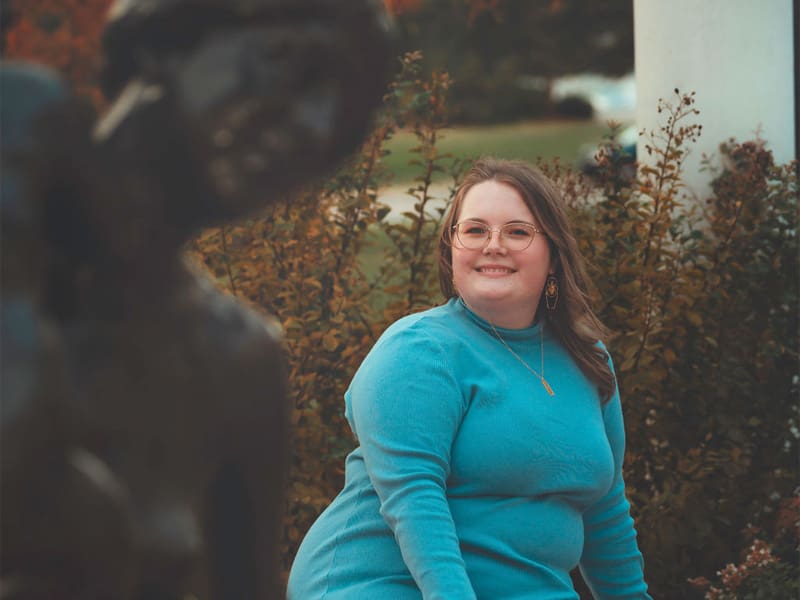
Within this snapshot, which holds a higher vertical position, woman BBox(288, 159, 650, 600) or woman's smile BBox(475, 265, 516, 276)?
woman's smile BBox(475, 265, 516, 276)

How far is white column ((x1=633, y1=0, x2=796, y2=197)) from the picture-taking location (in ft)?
16.0

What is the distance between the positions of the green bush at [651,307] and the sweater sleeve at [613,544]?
107cm

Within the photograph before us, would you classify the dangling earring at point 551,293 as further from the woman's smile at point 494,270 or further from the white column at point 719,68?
the white column at point 719,68

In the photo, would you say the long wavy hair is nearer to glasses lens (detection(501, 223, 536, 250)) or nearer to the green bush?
glasses lens (detection(501, 223, 536, 250))

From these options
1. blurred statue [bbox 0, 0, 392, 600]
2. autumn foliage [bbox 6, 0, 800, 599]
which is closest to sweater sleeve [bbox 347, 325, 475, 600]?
autumn foliage [bbox 6, 0, 800, 599]

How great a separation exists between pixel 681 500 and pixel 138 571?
3.34 meters

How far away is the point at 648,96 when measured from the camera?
495 cm

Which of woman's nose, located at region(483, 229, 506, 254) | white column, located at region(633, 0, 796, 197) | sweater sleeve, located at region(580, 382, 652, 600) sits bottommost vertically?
sweater sleeve, located at region(580, 382, 652, 600)

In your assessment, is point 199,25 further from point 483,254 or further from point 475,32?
point 475,32

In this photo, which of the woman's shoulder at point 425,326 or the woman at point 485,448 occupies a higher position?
the woman's shoulder at point 425,326

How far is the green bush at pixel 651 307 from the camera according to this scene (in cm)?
424

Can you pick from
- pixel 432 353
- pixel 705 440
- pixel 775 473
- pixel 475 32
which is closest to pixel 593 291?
pixel 705 440

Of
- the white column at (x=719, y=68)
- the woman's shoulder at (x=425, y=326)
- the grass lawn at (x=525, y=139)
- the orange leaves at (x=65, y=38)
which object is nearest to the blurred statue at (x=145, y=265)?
the woman's shoulder at (x=425, y=326)

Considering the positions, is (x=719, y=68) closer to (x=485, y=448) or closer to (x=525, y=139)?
(x=485, y=448)
